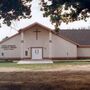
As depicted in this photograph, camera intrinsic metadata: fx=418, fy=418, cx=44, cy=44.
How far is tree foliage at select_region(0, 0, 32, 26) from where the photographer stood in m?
23.4

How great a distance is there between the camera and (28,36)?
76.4 metres

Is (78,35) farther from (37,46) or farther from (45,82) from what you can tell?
(45,82)

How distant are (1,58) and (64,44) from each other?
1186 centimetres

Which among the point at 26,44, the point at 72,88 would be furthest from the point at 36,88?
the point at 26,44

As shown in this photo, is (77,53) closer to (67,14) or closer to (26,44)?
(26,44)

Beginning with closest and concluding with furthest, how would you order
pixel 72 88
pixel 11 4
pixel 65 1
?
pixel 72 88
pixel 11 4
pixel 65 1

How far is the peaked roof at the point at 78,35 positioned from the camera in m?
82.5

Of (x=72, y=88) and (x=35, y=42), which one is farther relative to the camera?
(x=35, y=42)

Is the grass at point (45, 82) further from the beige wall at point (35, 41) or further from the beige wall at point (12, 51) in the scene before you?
the beige wall at point (12, 51)

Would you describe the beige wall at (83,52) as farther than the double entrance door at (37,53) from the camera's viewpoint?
Yes

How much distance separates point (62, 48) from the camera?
7688cm

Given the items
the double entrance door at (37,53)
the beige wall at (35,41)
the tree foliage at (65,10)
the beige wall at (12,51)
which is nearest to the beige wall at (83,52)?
the beige wall at (35,41)

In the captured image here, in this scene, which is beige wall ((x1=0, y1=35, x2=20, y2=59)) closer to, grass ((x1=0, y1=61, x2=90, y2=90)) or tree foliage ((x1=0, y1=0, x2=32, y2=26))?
grass ((x1=0, y1=61, x2=90, y2=90))

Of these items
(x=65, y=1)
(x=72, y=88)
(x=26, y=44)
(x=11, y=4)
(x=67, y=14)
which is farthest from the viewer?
(x=26, y=44)
